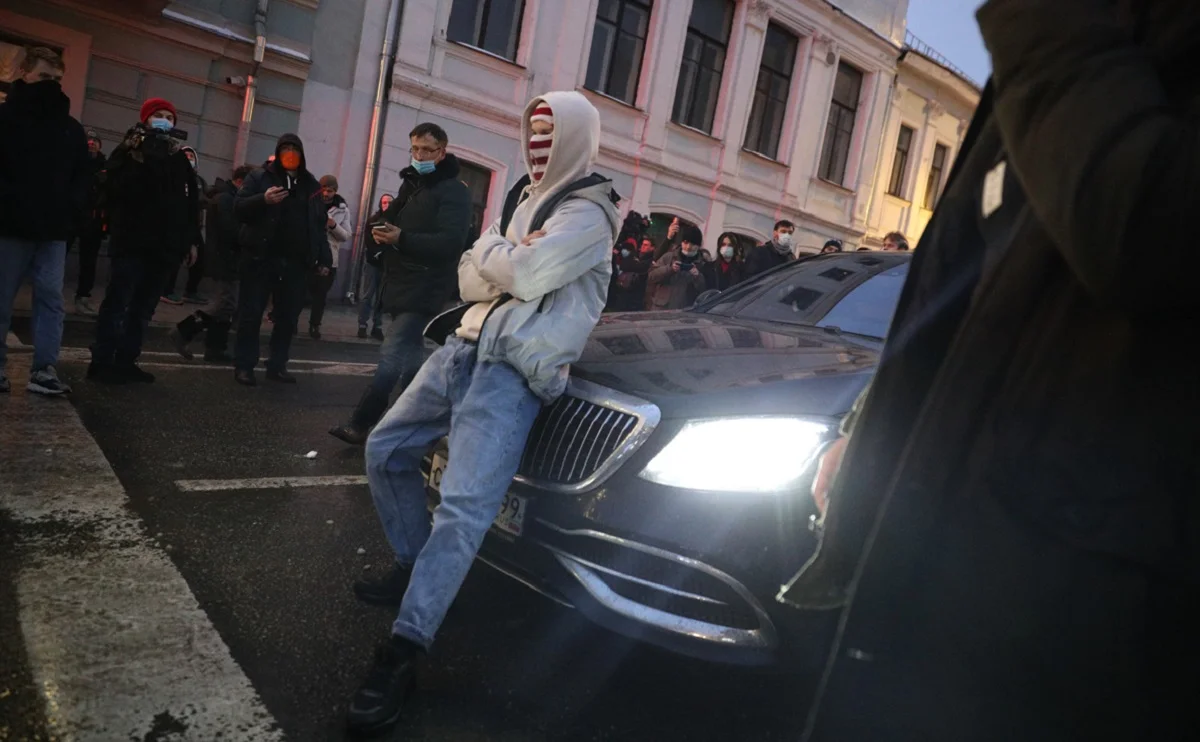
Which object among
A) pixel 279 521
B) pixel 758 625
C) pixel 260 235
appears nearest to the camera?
pixel 758 625

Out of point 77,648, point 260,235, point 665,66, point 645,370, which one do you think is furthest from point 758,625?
point 665,66

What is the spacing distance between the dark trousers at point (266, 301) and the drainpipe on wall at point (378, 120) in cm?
674

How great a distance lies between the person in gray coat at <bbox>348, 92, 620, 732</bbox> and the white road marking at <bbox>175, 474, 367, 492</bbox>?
1.50 m

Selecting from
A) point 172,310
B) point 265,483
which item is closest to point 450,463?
point 265,483

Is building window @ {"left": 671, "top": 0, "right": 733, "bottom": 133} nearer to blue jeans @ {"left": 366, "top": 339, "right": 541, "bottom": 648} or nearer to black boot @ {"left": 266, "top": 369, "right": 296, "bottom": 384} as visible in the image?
black boot @ {"left": 266, "top": 369, "right": 296, "bottom": 384}

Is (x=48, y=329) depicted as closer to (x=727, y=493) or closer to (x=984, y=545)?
(x=727, y=493)

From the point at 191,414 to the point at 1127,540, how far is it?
17.4 feet

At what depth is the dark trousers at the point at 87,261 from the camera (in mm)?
9312

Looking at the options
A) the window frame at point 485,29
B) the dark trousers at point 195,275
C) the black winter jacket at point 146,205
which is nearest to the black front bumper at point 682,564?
the black winter jacket at point 146,205

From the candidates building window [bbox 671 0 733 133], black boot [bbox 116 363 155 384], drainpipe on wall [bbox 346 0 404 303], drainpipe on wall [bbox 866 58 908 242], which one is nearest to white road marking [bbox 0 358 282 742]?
black boot [bbox 116 363 155 384]

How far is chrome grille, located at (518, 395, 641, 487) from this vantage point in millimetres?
2523

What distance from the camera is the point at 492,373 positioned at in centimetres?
256

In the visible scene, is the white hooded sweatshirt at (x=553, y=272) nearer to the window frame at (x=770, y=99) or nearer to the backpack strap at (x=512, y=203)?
the backpack strap at (x=512, y=203)

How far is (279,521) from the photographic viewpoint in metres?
3.71
